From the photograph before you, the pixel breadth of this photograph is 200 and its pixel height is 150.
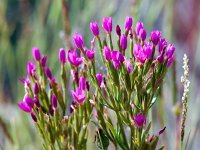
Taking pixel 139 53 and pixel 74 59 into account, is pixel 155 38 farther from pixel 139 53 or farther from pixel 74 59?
pixel 74 59

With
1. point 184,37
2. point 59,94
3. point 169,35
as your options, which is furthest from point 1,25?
point 184,37

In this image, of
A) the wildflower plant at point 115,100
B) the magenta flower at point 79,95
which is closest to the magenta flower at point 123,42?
the wildflower plant at point 115,100

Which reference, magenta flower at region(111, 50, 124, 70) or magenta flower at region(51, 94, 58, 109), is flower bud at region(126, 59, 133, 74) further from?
magenta flower at region(51, 94, 58, 109)

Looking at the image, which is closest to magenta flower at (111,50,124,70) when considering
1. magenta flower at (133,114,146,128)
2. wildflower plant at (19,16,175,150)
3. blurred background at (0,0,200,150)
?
wildflower plant at (19,16,175,150)

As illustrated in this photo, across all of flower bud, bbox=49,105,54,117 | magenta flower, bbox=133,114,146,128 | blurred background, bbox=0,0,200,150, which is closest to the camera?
magenta flower, bbox=133,114,146,128

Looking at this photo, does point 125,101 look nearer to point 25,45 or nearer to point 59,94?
point 59,94

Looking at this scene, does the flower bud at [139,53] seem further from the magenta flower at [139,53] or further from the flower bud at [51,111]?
the flower bud at [51,111]

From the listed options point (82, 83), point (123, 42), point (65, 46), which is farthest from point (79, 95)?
point (65, 46)
